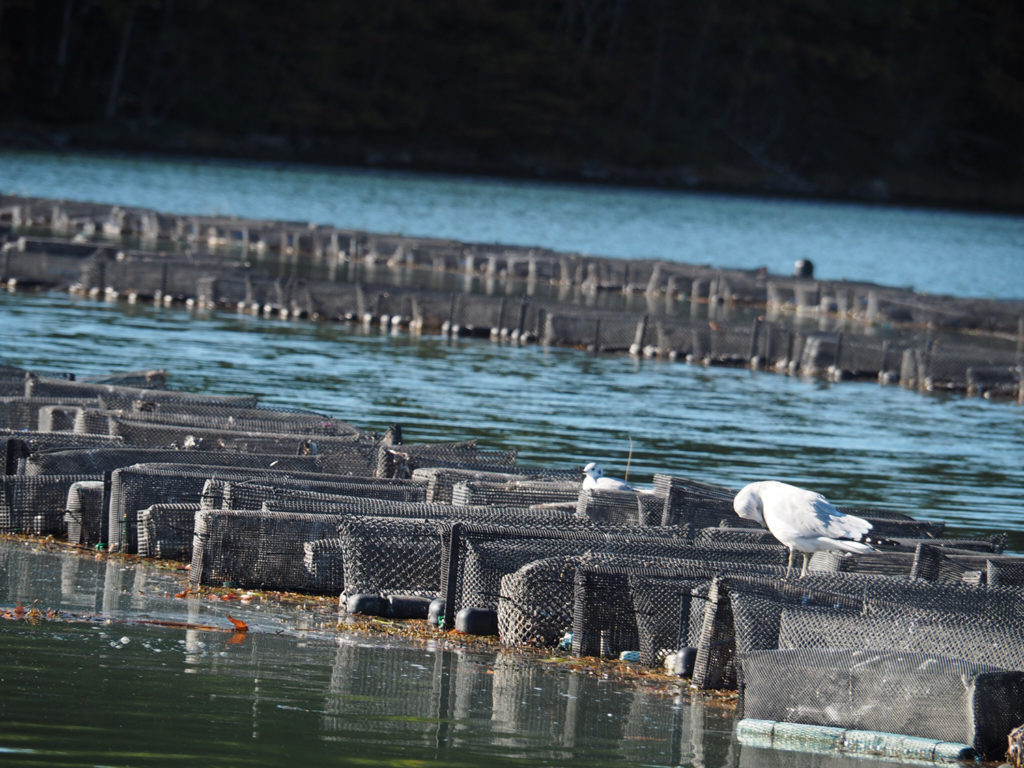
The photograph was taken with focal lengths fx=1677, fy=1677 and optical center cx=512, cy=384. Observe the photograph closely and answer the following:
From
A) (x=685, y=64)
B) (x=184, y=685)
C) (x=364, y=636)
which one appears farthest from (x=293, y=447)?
(x=685, y=64)

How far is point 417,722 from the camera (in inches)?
423

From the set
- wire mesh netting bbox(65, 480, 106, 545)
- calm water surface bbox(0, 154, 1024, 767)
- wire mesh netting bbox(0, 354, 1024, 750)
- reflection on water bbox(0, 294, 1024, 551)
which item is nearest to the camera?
calm water surface bbox(0, 154, 1024, 767)

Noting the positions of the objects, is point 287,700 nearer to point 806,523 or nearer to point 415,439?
point 806,523

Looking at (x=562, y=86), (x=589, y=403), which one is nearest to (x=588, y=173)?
(x=562, y=86)

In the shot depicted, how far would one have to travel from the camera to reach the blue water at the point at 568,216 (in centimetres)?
7969

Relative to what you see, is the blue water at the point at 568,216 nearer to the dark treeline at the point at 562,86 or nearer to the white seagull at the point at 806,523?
the dark treeline at the point at 562,86

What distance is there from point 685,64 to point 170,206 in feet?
266

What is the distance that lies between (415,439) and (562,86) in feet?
408

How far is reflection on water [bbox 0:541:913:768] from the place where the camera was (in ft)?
32.4

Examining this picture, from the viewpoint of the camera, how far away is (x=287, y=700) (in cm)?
1086

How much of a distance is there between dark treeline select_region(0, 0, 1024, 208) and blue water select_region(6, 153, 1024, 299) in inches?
241

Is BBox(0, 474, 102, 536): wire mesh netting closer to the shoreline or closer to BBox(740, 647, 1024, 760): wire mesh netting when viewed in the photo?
BBox(740, 647, 1024, 760): wire mesh netting

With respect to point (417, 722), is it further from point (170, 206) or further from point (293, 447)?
point (170, 206)

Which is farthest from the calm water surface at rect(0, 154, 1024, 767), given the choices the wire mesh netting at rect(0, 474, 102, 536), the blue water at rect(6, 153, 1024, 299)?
the blue water at rect(6, 153, 1024, 299)
